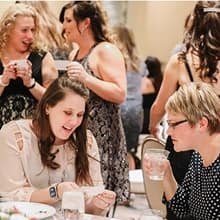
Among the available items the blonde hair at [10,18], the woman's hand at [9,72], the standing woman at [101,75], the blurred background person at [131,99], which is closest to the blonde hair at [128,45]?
the blurred background person at [131,99]

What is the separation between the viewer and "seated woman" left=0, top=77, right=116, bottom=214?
87.6 inches

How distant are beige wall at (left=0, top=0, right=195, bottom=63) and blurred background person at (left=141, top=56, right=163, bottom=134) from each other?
1.32 ft

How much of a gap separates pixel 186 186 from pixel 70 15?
1.20 m

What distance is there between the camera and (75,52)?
3152 mm

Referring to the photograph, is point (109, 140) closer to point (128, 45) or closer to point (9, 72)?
point (9, 72)

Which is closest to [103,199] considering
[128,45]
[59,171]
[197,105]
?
[59,171]

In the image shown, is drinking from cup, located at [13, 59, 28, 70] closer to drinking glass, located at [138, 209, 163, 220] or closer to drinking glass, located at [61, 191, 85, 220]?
drinking glass, located at [61, 191, 85, 220]

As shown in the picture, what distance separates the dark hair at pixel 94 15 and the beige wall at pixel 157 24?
3.13 meters

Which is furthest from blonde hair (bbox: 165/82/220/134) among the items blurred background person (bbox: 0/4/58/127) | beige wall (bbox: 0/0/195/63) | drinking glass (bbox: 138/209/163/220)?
beige wall (bbox: 0/0/195/63)

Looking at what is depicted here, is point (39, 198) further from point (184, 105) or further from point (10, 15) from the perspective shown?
point (10, 15)

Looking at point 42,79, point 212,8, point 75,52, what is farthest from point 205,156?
point 75,52

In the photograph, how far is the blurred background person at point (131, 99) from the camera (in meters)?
4.70

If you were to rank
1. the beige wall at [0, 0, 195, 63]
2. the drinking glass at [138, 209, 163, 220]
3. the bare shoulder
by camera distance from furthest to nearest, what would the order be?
1. the beige wall at [0, 0, 195, 63]
2. the bare shoulder
3. the drinking glass at [138, 209, 163, 220]

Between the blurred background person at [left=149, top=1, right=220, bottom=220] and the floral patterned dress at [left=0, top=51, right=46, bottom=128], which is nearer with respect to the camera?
the blurred background person at [left=149, top=1, right=220, bottom=220]
